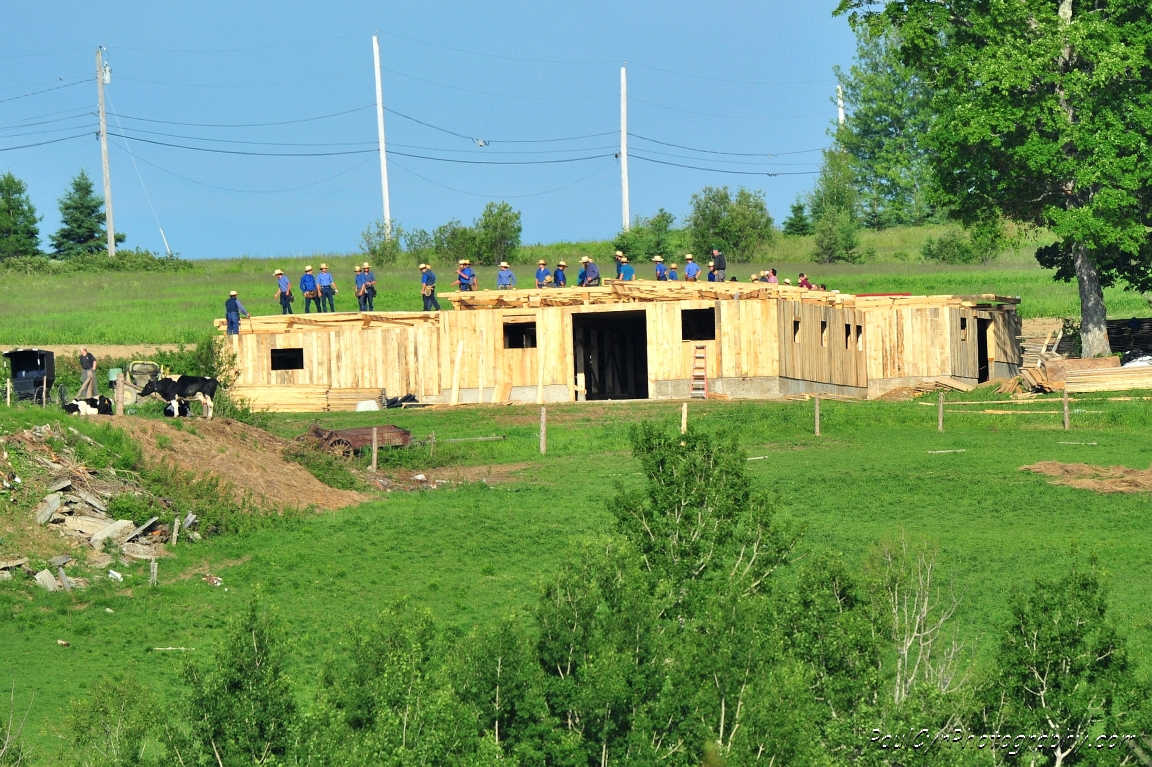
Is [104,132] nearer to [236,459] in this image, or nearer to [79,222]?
[79,222]

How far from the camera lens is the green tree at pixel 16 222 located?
323 feet

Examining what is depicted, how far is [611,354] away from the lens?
159 ft

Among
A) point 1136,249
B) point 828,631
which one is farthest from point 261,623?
point 1136,249

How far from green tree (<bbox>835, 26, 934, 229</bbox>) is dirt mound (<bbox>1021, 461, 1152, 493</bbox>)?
227ft

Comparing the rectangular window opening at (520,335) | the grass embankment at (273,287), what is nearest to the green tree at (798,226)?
the grass embankment at (273,287)

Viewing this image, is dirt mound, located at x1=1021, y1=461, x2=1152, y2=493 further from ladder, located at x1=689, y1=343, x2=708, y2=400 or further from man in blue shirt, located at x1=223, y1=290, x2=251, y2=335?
man in blue shirt, located at x1=223, y1=290, x2=251, y2=335

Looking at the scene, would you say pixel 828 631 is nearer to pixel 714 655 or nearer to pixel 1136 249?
pixel 714 655

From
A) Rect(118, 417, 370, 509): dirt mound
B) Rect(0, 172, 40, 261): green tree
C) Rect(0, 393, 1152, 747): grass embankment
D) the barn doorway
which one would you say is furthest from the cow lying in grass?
Rect(0, 172, 40, 261): green tree

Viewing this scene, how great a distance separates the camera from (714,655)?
15.0 meters

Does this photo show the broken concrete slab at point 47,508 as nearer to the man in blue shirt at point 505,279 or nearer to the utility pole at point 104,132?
the man in blue shirt at point 505,279

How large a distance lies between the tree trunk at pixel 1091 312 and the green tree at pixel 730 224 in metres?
34.2

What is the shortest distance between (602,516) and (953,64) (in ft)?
76.2

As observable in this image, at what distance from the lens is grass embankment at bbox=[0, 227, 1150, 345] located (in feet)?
187

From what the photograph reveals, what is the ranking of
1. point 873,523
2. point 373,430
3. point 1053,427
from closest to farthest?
point 873,523 → point 373,430 → point 1053,427
